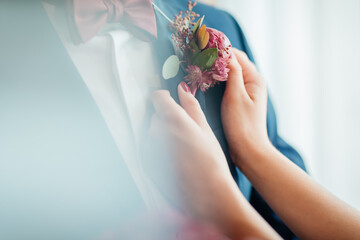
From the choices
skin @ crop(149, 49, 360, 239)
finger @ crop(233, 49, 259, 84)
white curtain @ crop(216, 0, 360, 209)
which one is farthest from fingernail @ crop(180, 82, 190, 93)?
white curtain @ crop(216, 0, 360, 209)

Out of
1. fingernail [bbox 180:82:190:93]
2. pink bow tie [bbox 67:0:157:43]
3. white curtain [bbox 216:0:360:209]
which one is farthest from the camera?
white curtain [bbox 216:0:360:209]

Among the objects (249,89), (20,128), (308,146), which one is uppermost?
(20,128)

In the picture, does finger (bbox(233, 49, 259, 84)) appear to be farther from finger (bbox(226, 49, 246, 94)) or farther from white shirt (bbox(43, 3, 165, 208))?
white shirt (bbox(43, 3, 165, 208))

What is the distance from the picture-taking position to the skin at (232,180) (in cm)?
29

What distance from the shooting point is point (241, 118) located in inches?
15.9

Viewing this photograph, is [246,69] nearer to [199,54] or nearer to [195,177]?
[199,54]

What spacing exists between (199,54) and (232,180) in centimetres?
17

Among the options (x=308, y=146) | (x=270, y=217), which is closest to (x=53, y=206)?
(x=270, y=217)

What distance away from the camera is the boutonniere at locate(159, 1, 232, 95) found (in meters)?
0.37

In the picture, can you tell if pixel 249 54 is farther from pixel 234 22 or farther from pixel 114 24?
pixel 114 24

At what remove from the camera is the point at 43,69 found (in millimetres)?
241

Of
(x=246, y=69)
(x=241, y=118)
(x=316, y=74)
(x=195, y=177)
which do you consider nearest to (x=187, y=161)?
(x=195, y=177)

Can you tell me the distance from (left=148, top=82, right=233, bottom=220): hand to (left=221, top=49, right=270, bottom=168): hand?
0.31 ft

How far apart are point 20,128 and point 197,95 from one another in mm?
220
